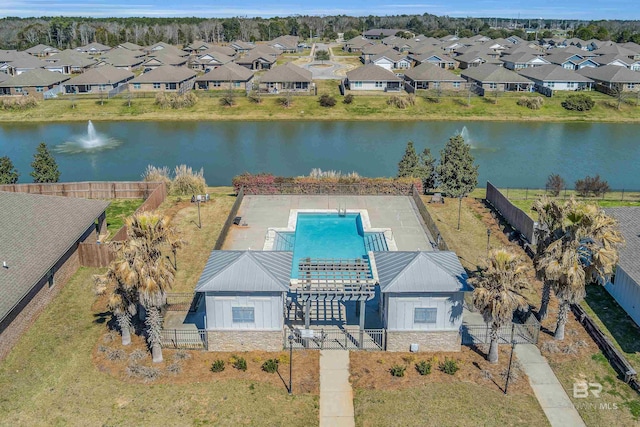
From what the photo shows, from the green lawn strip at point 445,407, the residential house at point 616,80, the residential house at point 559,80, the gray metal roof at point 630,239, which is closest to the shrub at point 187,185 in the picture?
the green lawn strip at point 445,407

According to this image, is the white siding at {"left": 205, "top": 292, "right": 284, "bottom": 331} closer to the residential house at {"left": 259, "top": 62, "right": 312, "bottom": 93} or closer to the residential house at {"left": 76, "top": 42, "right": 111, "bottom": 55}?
the residential house at {"left": 259, "top": 62, "right": 312, "bottom": 93}

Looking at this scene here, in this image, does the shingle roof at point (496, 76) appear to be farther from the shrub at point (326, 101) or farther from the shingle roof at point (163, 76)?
the shingle roof at point (163, 76)

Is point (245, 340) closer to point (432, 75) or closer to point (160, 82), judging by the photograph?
point (160, 82)

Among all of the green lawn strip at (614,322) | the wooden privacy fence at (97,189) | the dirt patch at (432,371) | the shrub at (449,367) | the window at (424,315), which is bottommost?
the dirt patch at (432,371)

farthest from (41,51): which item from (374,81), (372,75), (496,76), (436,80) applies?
(496,76)

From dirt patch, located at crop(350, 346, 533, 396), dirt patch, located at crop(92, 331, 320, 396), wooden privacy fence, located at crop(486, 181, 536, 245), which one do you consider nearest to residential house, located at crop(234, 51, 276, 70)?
wooden privacy fence, located at crop(486, 181, 536, 245)
